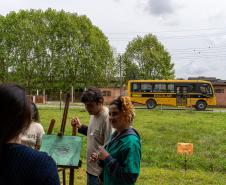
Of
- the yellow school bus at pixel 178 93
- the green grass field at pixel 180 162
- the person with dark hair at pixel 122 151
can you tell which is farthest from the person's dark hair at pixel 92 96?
the yellow school bus at pixel 178 93

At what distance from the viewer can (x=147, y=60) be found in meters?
52.9

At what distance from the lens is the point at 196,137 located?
14.3 m

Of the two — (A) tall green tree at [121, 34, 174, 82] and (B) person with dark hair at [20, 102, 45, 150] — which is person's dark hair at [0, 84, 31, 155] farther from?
(A) tall green tree at [121, 34, 174, 82]

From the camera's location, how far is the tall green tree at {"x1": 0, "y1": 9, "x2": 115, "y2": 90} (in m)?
44.1

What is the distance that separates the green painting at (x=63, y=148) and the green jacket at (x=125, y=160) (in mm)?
1100

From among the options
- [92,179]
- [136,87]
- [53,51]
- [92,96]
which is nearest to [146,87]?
[136,87]

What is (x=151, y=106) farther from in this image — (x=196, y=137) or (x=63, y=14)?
(x=196, y=137)

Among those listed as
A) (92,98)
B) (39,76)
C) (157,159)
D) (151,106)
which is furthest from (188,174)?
(39,76)

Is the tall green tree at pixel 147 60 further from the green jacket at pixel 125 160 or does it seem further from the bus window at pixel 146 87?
the green jacket at pixel 125 160

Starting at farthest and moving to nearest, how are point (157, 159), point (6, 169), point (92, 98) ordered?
1. point (157, 159)
2. point (92, 98)
3. point (6, 169)

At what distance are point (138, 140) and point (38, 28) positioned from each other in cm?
4351

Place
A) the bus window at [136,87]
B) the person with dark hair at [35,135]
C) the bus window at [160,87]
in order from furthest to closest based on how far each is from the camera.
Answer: the bus window at [136,87]
the bus window at [160,87]
the person with dark hair at [35,135]

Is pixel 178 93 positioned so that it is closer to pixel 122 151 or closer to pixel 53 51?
pixel 53 51

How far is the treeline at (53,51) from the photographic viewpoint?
44.1 metres
